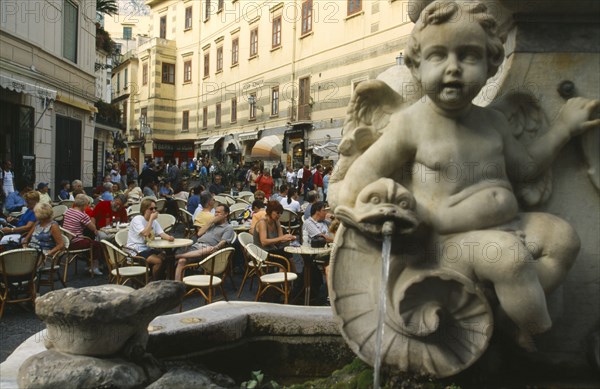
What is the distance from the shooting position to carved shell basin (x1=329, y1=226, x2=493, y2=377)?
232cm

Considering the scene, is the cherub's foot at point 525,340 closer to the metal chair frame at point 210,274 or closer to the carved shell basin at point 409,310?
the carved shell basin at point 409,310

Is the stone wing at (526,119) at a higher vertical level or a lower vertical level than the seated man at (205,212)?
higher

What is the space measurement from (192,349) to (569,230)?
203 cm

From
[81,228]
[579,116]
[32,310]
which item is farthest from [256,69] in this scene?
[579,116]

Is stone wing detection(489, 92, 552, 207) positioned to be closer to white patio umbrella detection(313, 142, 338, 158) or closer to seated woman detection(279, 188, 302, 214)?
seated woman detection(279, 188, 302, 214)

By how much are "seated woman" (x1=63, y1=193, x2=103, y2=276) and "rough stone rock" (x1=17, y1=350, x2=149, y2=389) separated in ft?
20.9

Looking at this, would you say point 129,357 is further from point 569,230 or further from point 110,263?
point 110,263

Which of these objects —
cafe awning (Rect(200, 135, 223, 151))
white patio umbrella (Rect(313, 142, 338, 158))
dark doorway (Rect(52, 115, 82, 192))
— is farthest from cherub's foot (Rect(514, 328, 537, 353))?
cafe awning (Rect(200, 135, 223, 151))

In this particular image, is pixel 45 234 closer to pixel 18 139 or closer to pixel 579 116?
pixel 579 116

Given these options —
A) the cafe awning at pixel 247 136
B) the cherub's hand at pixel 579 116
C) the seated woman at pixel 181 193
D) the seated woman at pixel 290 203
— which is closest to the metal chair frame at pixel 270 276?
the seated woman at pixel 290 203

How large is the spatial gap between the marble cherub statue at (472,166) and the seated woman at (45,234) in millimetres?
5911

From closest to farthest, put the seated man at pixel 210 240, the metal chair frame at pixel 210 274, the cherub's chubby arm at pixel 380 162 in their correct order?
the cherub's chubby arm at pixel 380 162, the metal chair frame at pixel 210 274, the seated man at pixel 210 240

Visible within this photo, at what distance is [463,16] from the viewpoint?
2.30 metres

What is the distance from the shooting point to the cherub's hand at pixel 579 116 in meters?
2.50
